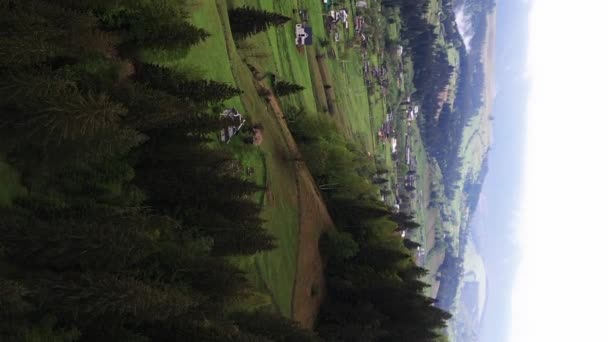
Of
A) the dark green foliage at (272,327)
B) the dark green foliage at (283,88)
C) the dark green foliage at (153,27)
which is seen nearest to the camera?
the dark green foliage at (153,27)

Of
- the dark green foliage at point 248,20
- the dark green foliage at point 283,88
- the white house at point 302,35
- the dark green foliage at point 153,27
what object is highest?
the white house at point 302,35

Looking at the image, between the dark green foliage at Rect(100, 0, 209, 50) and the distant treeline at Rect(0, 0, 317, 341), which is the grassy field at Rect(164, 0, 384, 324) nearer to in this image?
the dark green foliage at Rect(100, 0, 209, 50)

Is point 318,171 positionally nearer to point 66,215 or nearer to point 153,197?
point 153,197

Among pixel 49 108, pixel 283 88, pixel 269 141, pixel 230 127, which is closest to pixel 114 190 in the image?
pixel 49 108

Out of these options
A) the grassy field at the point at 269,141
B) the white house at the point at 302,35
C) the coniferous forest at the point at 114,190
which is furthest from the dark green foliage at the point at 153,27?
the white house at the point at 302,35

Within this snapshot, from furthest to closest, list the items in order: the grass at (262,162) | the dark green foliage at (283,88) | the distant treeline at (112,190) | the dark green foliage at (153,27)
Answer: the dark green foliage at (283,88)
the grass at (262,162)
the dark green foliage at (153,27)
the distant treeline at (112,190)

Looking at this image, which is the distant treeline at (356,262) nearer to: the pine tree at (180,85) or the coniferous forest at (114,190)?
the coniferous forest at (114,190)

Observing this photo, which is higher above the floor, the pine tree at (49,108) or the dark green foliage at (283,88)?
the dark green foliage at (283,88)

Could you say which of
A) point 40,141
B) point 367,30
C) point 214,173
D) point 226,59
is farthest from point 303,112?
point 367,30

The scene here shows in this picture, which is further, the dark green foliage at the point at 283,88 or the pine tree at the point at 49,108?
the dark green foliage at the point at 283,88

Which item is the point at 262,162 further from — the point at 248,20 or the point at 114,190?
the point at 114,190
